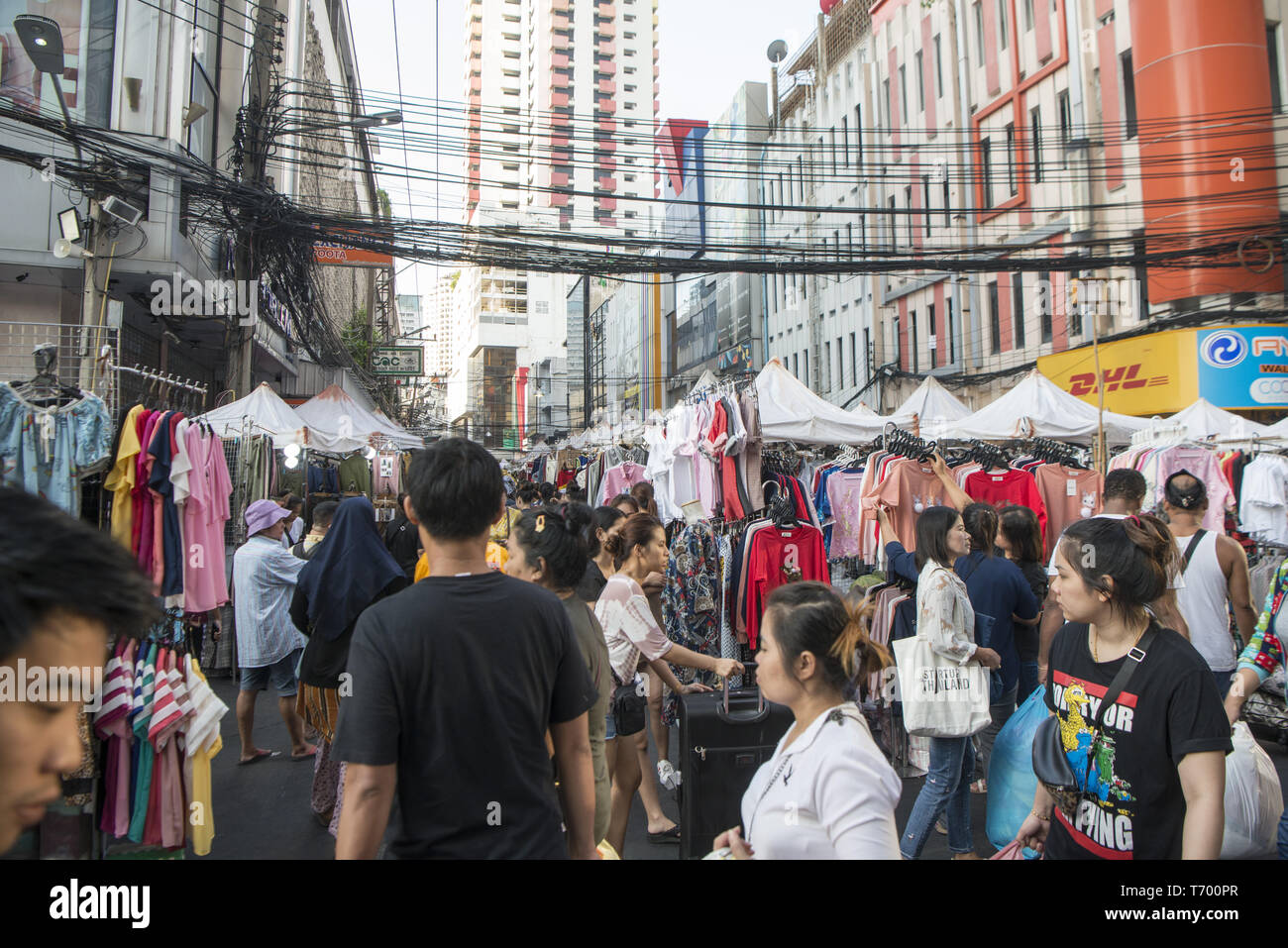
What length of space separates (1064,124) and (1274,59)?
14.5 feet

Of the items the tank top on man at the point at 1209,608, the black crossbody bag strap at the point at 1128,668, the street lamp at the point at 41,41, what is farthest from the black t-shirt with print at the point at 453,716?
the street lamp at the point at 41,41

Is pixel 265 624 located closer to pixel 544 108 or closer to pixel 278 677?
pixel 278 677

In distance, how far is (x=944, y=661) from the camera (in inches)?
157

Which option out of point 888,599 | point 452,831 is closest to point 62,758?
point 452,831

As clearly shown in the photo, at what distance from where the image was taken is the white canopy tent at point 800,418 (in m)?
8.27

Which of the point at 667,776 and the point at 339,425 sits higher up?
the point at 339,425

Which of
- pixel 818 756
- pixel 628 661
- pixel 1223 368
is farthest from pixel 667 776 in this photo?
pixel 1223 368

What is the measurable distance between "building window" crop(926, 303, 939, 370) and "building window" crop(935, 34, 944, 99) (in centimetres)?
644

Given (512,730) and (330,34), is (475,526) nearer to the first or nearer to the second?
(512,730)

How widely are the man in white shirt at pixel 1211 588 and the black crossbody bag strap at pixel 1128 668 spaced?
2562 millimetres

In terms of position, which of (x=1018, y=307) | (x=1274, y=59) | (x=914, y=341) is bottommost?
(x=1018, y=307)

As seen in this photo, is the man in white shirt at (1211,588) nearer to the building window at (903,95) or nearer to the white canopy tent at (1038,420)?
the white canopy tent at (1038,420)

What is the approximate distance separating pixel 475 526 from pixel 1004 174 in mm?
24485

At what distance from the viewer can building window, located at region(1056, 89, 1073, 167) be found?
64.8 feet
